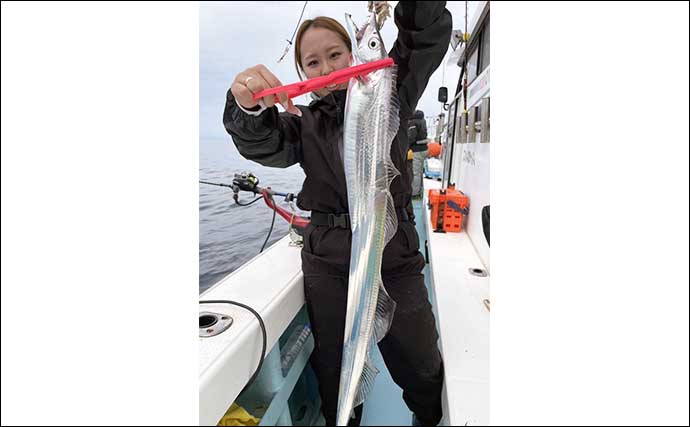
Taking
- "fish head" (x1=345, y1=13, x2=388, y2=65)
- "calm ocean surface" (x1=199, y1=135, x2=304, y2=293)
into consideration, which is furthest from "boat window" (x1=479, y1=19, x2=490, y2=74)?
"fish head" (x1=345, y1=13, x2=388, y2=65)

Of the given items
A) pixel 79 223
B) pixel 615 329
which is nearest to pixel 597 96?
pixel 615 329

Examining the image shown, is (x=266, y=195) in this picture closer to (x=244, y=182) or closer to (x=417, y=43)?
(x=244, y=182)

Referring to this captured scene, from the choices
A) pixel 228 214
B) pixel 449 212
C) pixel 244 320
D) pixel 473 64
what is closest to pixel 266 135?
pixel 228 214

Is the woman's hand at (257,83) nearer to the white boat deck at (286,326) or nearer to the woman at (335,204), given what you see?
the woman at (335,204)

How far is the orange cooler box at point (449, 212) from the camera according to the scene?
2404mm

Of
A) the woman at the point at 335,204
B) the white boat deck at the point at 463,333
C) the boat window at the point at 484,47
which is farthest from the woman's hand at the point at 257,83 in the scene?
the boat window at the point at 484,47

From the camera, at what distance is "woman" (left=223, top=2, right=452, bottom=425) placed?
1007 mm

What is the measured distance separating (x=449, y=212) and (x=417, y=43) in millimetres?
1688

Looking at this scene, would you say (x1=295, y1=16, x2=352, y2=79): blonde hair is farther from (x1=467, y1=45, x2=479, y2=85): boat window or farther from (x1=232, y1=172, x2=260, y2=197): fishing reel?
(x1=467, y1=45, x2=479, y2=85): boat window

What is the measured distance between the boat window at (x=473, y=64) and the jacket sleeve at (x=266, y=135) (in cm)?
203

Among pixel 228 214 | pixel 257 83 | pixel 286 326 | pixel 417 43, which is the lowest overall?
pixel 286 326

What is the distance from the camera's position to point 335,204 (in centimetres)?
113

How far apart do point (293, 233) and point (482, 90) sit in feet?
4.38

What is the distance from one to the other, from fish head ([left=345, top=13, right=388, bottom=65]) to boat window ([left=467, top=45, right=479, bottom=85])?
7.36 ft
